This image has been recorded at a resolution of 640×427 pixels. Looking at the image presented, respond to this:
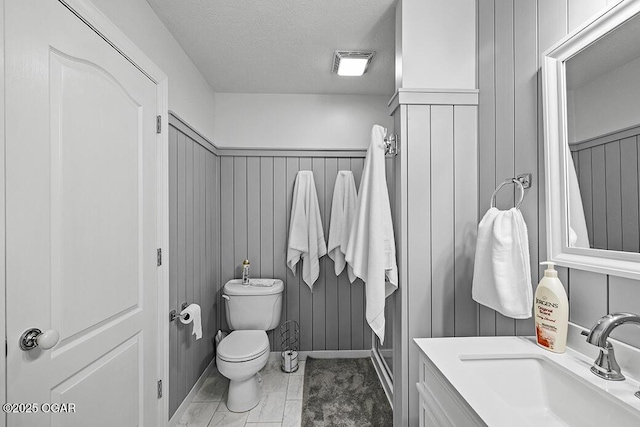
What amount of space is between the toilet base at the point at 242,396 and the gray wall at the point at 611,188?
6.79 feet

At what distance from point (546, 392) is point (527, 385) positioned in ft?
0.16

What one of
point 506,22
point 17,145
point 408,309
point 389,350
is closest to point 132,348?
point 17,145

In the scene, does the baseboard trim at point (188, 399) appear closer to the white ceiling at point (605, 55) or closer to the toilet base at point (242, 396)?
the toilet base at point (242, 396)

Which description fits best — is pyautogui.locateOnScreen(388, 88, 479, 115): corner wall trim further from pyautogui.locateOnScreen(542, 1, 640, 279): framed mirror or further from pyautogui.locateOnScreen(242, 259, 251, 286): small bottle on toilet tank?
pyautogui.locateOnScreen(242, 259, 251, 286): small bottle on toilet tank

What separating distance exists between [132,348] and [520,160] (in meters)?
1.86

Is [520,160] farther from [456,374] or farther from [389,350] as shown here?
[389,350]

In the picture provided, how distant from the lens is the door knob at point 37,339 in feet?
3.15

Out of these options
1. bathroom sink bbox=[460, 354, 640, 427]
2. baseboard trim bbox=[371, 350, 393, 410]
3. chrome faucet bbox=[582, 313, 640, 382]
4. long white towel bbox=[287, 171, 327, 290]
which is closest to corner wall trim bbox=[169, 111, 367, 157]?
long white towel bbox=[287, 171, 327, 290]

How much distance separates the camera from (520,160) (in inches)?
50.6

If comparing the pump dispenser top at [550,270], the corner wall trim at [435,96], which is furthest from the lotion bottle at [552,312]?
the corner wall trim at [435,96]

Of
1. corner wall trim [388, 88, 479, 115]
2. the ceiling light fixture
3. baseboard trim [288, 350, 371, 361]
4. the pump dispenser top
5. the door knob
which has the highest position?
the ceiling light fixture

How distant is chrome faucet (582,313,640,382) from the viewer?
80 cm

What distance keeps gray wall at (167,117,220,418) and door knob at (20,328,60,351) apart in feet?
3.08

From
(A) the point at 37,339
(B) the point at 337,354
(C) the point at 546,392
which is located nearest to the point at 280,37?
(A) the point at 37,339
